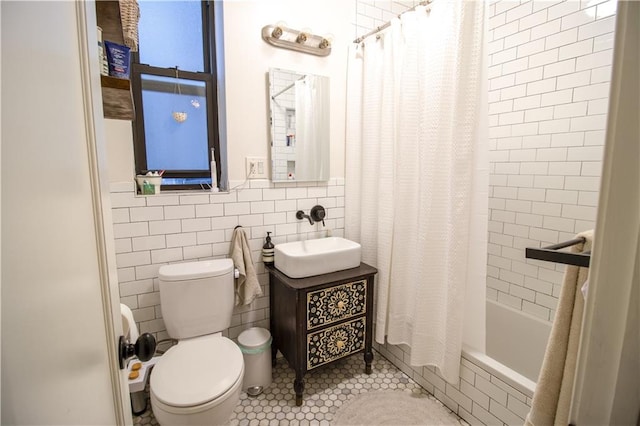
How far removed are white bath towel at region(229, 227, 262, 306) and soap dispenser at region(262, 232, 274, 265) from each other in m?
0.10

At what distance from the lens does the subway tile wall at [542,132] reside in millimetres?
1785

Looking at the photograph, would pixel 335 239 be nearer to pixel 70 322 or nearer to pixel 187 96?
pixel 187 96

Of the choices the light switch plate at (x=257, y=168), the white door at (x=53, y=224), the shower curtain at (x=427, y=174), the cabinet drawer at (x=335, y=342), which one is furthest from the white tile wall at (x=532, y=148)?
the white door at (x=53, y=224)

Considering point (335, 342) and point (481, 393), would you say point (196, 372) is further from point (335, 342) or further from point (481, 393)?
point (481, 393)

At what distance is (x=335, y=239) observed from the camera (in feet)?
7.42

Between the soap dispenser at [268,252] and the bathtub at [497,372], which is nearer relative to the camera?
the bathtub at [497,372]

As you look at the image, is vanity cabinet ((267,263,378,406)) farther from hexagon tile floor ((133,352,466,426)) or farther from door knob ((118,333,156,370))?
door knob ((118,333,156,370))

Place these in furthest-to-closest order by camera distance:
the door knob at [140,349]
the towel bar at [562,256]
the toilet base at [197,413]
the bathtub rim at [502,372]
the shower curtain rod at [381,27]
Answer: the shower curtain rod at [381,27]
the bathtub rim at [502,372]
the toilet base at [197,413]
the door knob at [140,349]
the towel bar at [562,256]

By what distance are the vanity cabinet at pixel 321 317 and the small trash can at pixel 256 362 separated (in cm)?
13

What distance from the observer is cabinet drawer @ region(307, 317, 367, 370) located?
187 centimetres

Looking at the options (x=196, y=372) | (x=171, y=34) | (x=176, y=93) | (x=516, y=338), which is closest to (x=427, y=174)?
(x=516, y=338)

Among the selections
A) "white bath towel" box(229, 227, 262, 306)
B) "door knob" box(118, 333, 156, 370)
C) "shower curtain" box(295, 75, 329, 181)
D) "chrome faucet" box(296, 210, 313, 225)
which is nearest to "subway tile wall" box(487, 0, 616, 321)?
"shower curtain" box(295, 75, 329, 181)

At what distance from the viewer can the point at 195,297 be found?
5.67ft

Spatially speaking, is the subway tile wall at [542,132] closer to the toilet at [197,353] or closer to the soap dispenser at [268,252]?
the soap dispenser at [268,252]
